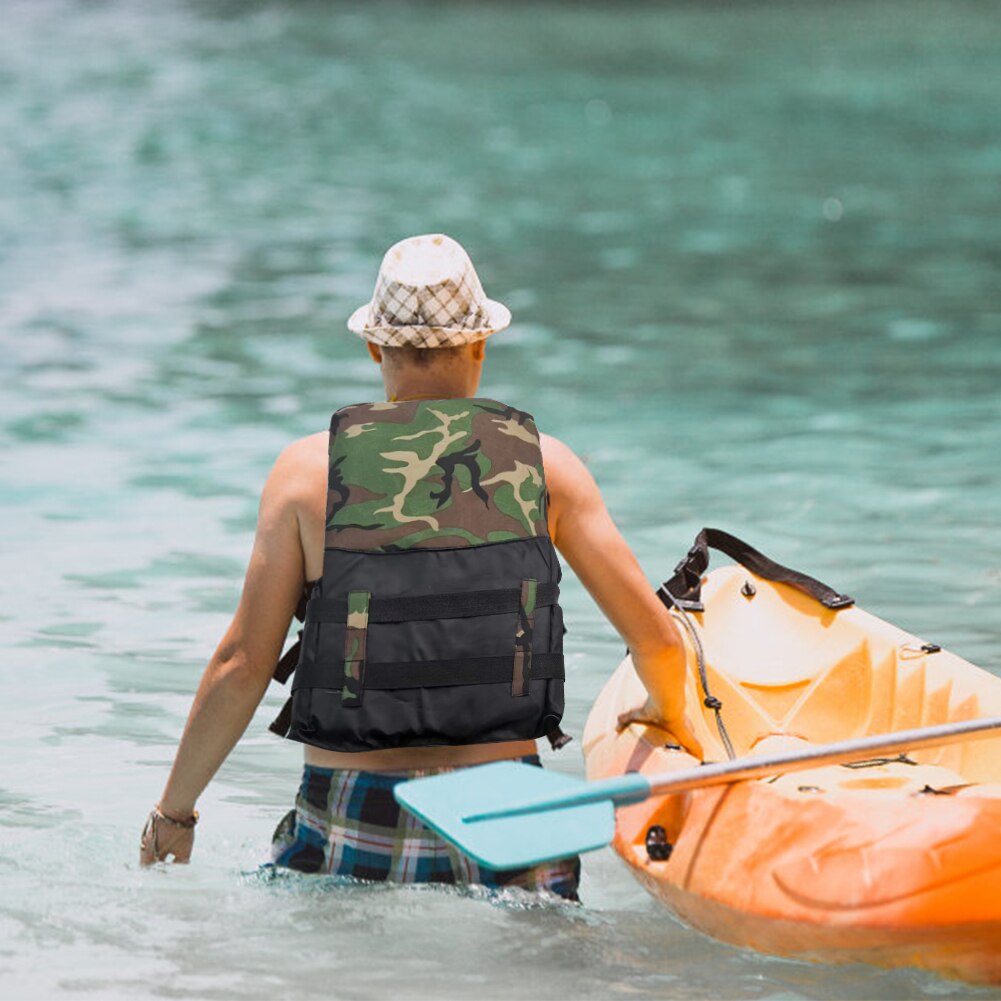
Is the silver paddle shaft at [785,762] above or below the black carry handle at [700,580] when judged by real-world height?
below

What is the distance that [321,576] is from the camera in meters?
3.47

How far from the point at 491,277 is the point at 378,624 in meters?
10.2

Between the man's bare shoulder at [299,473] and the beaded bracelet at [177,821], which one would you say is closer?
the man's bare shoulder at [299,473]

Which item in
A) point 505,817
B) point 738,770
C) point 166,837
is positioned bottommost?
point 166,837

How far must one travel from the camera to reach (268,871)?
12.2ft

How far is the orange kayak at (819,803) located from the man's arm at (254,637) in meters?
0.82

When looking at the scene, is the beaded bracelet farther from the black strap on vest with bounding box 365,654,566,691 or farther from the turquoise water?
the black strap on vest with bounding box 365,654,566,691

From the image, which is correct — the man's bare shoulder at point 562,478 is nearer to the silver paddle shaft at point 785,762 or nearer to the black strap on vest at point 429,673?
the black strap on vest at point 429,673

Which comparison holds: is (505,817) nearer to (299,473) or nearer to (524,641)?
(524,641)

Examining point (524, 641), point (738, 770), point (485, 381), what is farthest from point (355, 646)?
point (485, 381)

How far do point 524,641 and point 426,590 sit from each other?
0.62 ft

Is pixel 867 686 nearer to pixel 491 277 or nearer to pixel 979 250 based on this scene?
pixel 491 277

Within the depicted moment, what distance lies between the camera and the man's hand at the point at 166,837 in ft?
12.0

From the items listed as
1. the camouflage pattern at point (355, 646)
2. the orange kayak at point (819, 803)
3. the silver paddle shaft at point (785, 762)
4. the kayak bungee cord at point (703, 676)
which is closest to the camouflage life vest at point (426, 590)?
the camouflage pattern at point (355, 646)
